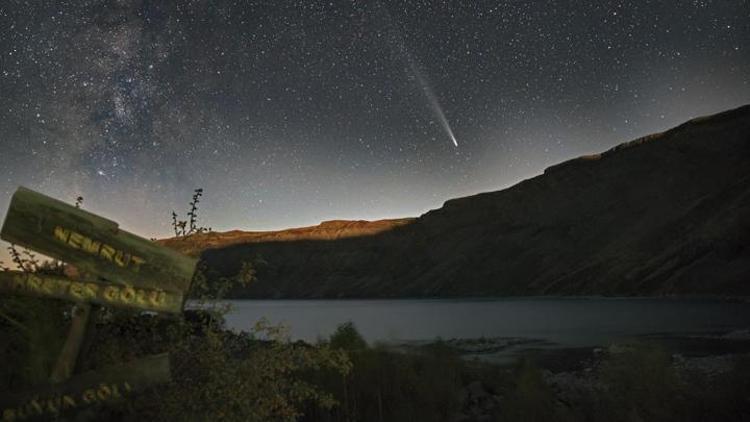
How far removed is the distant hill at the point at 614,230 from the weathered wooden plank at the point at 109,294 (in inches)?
3063

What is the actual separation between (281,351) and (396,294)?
18236cm

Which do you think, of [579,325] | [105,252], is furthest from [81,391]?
[579,325]

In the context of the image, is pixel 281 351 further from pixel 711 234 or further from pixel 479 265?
pixel 479 265

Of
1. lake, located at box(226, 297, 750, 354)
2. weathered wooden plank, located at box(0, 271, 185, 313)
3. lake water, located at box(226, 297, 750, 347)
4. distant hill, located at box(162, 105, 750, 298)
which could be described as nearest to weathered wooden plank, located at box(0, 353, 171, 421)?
weathered wooden plank, located at box(0, 271, 185, 313)

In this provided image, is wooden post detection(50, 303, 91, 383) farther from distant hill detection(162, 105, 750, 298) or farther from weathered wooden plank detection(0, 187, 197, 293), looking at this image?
distant hill detection(162, 105, 750, 298)

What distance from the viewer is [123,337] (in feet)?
16.6

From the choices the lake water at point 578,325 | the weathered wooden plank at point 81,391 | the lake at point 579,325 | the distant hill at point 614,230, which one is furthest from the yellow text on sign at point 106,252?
the distant hill at point 614,230

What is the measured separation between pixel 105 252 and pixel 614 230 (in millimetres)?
147783

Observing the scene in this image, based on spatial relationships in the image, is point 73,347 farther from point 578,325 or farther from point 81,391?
point 578,325

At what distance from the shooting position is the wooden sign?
3854 millimetres

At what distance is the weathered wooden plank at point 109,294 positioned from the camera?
3811mm

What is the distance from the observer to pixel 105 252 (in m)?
3.85

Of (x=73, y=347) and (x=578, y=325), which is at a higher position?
(x=73, y=347)

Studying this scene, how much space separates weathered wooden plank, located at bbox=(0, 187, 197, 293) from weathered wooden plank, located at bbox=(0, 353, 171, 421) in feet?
2.00
